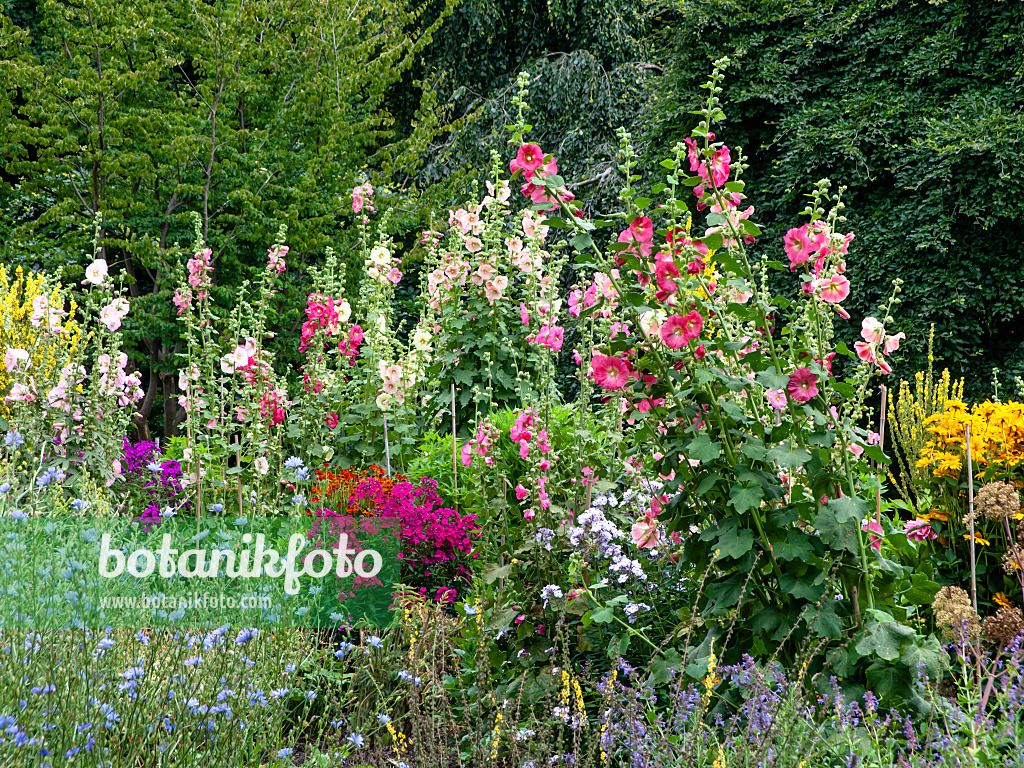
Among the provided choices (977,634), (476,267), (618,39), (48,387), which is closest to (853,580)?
(977,634)

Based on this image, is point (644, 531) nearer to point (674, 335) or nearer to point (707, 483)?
point (707, 483)

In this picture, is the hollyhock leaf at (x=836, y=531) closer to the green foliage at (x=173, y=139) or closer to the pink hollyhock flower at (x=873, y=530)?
the pink hollyhock flower at (x=873, y=530)

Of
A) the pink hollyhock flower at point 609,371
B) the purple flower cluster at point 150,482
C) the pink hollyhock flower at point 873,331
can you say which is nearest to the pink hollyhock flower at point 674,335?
the pink hollyhock flower at point 609,371

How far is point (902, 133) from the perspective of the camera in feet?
23.8

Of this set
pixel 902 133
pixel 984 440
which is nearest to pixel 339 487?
pixel 984 440

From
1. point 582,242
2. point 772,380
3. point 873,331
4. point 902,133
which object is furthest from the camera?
point 902,133

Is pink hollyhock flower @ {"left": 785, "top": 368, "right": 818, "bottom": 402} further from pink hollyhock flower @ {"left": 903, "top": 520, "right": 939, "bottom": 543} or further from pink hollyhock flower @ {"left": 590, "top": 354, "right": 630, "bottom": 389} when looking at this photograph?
pink hollyhock flower @ {"left": 903, "top": 520, "right": 939, "bottom": 543}

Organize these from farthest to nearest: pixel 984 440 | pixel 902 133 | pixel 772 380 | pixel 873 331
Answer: pixel 902 133 → pixel 984 440 → pixel 873 331 → pixel 772 380

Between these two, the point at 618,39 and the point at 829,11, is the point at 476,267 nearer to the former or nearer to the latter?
the point at 829,11

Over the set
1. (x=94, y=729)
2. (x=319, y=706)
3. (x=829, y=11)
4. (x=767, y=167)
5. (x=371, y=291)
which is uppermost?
(x=829, y=11)

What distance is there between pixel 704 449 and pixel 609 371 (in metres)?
0.33

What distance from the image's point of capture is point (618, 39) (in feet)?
36.0

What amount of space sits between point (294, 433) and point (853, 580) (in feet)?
9.62

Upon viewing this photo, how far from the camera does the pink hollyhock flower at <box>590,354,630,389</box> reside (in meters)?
2.38
